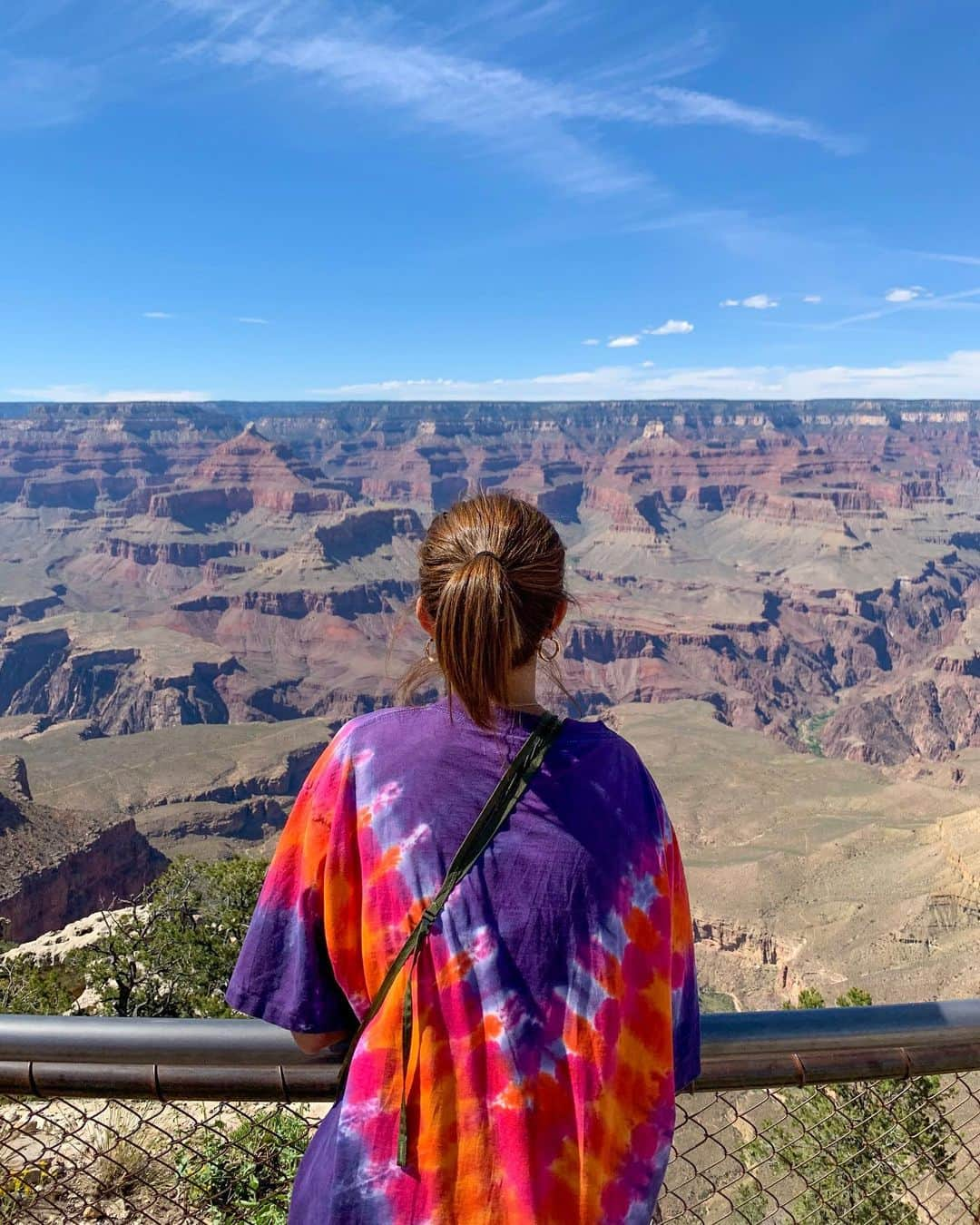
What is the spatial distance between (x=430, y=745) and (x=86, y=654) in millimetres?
103379

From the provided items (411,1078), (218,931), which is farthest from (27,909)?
(411,1078)

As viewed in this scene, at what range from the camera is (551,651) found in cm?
263

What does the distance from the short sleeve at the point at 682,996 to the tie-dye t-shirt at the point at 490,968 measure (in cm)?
9

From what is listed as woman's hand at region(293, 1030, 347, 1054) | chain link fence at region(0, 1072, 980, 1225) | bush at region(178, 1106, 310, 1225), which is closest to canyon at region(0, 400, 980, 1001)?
chain link fence at region(0, 1072, 980, 1225)

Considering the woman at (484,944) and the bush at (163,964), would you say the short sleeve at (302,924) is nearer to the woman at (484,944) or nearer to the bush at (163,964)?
the woman at (484,944)

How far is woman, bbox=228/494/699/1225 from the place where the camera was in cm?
206

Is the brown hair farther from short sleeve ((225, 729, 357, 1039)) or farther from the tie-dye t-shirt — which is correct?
short sleeve ((225, 729, 357, 1039))

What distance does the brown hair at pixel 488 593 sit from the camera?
2215 mm

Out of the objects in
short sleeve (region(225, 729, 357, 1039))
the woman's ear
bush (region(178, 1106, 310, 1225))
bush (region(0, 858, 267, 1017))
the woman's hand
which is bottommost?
bush (region(0, 858, 267, 1017))

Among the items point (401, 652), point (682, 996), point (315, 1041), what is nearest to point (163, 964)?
point (315, 1041)

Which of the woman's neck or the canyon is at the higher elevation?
the woman's neck

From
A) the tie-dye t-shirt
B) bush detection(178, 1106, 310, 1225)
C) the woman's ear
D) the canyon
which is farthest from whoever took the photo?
the canyon

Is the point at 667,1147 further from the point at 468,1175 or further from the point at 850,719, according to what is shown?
the point at 850,719

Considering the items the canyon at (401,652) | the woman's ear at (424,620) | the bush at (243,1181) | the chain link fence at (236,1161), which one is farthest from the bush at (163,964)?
the woman's ear at (424,620)
